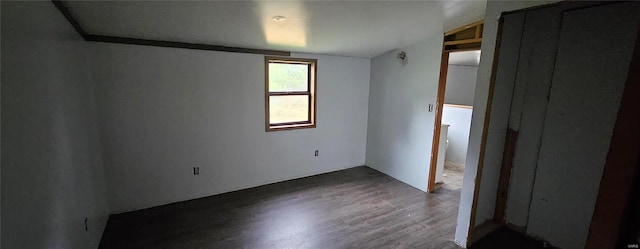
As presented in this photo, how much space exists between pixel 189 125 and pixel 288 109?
1358mm

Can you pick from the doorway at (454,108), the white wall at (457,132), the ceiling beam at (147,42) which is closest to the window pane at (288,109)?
the ceiling beam at (147,42)

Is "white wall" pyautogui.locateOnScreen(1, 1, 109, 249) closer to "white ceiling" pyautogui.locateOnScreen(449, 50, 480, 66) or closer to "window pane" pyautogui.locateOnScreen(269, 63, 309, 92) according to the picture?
"window pane" pyautogui.locateOnScreen(269, 63, 309, 92)

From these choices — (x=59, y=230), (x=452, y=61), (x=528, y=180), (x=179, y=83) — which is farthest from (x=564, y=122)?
(x=452, y=61)

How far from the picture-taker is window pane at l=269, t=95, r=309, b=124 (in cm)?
373

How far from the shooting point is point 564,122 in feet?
4.02

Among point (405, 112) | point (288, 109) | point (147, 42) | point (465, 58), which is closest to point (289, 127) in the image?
point (288, 109)

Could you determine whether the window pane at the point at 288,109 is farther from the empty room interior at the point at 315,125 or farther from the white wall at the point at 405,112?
the white wall at the point at 405,112

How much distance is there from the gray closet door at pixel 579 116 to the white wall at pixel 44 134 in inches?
91.2

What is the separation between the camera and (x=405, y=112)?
12.4 feet

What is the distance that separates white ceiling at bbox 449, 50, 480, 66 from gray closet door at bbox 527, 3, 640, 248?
145 inches

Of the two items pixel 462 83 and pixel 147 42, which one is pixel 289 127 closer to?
pixel 147 42

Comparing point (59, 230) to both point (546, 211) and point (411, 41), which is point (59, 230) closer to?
point (546, 211)

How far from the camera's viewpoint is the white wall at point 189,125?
269 cm

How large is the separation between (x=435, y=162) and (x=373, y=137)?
121cm
